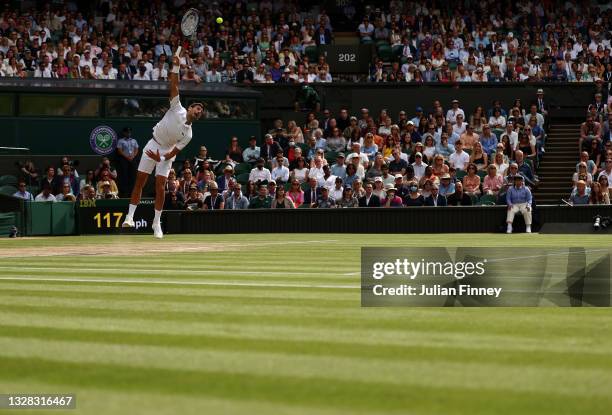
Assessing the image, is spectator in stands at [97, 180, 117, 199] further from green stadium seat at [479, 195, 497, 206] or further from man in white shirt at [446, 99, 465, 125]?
man in white shirt at [446, 99, 465, 125]

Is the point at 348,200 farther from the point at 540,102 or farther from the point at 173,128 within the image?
the point at 173,128

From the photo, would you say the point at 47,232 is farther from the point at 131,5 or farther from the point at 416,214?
the point at 131,5

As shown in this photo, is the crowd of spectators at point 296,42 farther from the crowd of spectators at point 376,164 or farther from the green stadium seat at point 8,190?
the green stadium seat at point 8,190

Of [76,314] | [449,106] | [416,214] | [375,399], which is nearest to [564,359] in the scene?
[375,399]

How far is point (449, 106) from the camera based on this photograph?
100 feet

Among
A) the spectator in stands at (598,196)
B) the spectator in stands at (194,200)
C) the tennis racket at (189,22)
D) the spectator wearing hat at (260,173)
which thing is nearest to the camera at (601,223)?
the spectator in stands at (598,196)

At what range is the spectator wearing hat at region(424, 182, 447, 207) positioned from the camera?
78.2 feet

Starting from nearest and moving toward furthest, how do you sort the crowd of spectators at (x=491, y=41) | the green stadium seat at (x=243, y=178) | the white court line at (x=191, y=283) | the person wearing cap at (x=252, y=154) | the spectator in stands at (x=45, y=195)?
the white court line at (x=191, y=283) → the spectator in stands at (x=45, y=195) → the green stadium seat at (x=243, y=178) → the person wearing cap at (x=252, y=154) → the crowd of spectators at (x=491, y=41)

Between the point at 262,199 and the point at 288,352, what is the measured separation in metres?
19.6

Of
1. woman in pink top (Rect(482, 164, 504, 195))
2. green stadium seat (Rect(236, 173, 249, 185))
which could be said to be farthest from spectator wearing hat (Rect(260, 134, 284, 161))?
woman in pink top (Rect(482, 164, 504, 195))

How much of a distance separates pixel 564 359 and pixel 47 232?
2018cm

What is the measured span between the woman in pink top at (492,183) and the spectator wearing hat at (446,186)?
32.5 inches

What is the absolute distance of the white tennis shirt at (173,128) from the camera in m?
15.9

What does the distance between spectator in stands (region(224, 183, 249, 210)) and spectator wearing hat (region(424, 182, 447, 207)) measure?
447 cm
